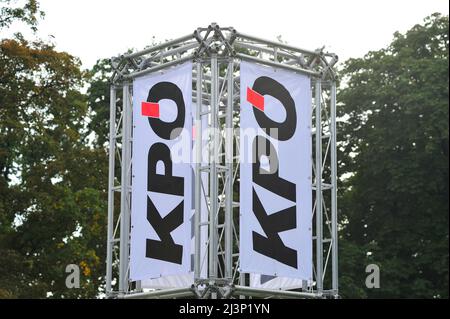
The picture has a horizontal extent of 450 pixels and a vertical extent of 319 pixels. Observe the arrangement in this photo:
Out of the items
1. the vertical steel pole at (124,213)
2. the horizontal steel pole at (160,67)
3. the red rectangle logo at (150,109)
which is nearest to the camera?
the horizontal steel pole at (160,67)

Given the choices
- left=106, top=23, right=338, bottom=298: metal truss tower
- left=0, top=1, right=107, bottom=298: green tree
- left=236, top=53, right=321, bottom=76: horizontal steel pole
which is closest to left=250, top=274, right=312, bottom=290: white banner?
left=106, top=23, right=338, bottom=298: metal truss tower

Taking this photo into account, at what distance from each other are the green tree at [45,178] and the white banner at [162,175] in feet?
30.1

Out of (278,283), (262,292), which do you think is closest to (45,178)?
(278,283)

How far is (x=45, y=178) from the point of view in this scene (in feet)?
86.7

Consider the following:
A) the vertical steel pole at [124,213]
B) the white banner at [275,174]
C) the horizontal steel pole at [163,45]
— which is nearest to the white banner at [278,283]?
the white banner at [275,174]

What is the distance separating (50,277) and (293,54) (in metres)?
12.9

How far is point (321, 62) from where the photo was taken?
15.5 m

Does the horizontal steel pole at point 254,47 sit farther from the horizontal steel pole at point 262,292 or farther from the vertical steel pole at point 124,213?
the horizontal steel pole at point 262,292

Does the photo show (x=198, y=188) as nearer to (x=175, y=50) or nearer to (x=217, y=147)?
(x=217, y=147)

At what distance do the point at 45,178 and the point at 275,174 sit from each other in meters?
13.2

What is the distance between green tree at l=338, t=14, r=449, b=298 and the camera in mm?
29219

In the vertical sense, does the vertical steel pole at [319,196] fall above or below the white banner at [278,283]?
above

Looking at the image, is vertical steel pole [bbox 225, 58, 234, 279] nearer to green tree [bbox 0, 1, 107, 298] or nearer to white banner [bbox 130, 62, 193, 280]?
white banner [bbox 130, 62, 193, 280]

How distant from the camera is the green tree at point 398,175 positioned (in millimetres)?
29219
